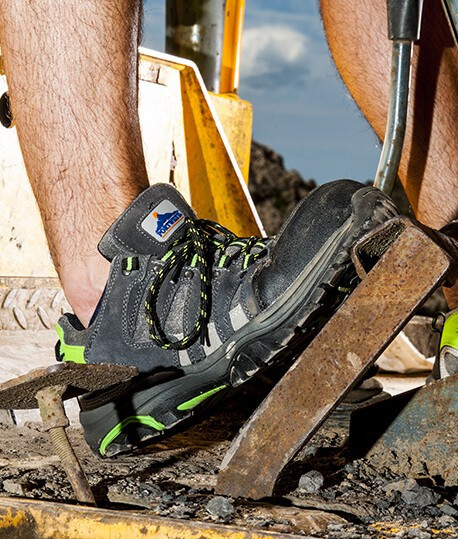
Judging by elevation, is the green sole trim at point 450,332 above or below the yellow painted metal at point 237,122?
below

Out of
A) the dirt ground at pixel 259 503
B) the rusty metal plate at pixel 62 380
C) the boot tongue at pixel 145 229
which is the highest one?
the boot tongue at pixel 145 229

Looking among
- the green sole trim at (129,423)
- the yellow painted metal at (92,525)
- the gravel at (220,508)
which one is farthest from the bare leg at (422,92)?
the yellow painted metal at (92,525)

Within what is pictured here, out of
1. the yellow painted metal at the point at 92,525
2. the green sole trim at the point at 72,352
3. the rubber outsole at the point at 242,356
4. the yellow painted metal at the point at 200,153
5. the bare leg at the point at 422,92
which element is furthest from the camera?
the yellow painted metal at the point at 200,153

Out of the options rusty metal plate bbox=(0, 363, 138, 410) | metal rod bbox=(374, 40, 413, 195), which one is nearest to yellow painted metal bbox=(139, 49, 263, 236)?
metal rod bbox=(374, 40, 413, 195)

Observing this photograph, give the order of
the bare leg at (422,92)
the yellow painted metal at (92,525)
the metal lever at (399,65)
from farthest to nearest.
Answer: the bare leg at (422,92), the metal lever at (399,65), the yellow painted metal at (92,525)

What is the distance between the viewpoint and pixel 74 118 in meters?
1.33

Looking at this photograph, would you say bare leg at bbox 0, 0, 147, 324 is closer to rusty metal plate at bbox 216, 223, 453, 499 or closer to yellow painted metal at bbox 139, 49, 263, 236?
A: rusty metal plate at bbox 216, 223, 453, 499

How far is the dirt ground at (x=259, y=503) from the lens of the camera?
3.25ft

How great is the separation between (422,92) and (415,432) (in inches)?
34.3

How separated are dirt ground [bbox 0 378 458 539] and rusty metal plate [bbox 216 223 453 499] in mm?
48

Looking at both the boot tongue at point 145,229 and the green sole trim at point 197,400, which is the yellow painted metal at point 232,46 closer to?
the boot tongue at point 145,229

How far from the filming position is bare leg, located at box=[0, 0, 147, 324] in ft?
4.36

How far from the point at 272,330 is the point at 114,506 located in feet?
1.09

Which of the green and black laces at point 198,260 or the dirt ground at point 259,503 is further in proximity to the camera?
the green and black laces at point 198,260
